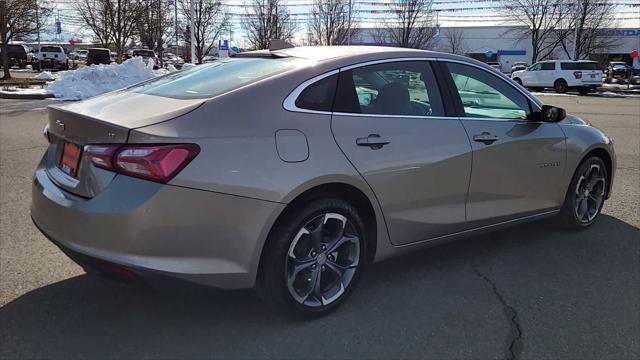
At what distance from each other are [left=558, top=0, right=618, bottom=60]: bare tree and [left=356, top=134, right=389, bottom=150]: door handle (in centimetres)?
5486

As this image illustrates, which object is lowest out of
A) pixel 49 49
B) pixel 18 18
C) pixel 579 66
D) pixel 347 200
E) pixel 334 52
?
pixel 347 200

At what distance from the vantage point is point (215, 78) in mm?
3580

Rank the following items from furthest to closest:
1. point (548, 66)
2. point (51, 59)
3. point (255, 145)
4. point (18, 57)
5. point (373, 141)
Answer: point (18, 57), point (51, 59), point (548, 66), point (373, 141), point (255, 145)

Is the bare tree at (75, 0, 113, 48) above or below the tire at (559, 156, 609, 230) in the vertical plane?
above

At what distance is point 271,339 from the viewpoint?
3.11 metres

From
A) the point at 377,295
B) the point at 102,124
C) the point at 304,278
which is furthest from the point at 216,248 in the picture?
the point at 377,295

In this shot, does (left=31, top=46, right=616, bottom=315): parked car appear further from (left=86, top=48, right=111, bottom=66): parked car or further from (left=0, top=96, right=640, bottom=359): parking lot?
(left=86, top=48, right=111, bottom=66): parked car

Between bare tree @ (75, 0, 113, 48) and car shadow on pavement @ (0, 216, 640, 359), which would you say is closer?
car shadow on pavement @ (0, 216, 640, 359)

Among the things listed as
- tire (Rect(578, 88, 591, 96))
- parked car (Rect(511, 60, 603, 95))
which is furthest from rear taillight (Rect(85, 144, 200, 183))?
tire (Rect(578, 88, 591, 96))

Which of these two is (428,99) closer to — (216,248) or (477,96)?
(477,96)

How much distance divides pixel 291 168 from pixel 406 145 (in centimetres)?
88

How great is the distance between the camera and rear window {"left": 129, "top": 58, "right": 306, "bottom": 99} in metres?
3.29

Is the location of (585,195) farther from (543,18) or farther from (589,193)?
(543,18)

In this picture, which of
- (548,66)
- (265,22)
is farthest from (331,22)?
(548,66)
